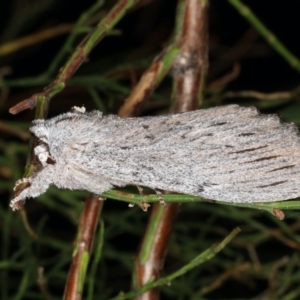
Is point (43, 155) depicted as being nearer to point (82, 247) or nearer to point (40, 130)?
point (40, 130)

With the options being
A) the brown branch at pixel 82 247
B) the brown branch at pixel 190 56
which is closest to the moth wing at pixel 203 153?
the brown branch at pixel 82 247

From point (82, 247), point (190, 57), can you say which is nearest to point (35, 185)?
point (82, 247)

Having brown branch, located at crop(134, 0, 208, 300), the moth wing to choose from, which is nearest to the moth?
the moth wing

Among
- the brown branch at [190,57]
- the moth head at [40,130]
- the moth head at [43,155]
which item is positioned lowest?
the moth head at [43,155]

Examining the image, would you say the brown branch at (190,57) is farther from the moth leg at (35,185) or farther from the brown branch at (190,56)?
the moth leg at (35,185)

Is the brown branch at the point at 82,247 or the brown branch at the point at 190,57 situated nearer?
the brown branch at the point at 82,247

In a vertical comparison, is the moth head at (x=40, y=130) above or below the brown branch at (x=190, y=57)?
below

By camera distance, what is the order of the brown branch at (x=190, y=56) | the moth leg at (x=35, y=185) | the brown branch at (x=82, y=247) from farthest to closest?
the brown branch at (x=190, y=56) → the brown branch at (x=82, y=247) → the moth leg at (x=35, y=185)
